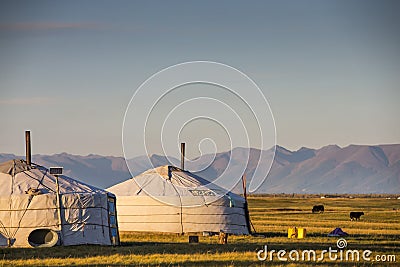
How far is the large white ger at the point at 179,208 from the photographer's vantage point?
3319 cm

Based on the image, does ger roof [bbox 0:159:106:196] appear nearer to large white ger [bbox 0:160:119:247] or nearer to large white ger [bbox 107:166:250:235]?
large white ger [bbox 0:160:119:247]

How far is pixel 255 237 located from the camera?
3188 centimetres

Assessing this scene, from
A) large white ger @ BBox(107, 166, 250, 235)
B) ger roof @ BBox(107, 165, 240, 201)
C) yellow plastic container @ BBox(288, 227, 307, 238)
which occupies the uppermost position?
ger roof @ BBox(107, 165, 240, 201)

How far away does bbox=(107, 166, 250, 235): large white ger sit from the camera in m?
33.2

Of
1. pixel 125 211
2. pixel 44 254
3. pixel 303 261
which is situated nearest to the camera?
pixel 303 261

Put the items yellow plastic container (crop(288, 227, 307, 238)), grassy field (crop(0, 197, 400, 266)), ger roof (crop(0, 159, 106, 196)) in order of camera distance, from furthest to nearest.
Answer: yellow plastic container (crop(288, 227, 307, 238)) < ger roof (crop(0, 159, 106, 196)) < grassy field (crop(0, 197, 400, 266))

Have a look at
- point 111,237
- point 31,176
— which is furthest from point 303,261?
point 31,176

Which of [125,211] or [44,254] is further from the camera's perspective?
[125,211]

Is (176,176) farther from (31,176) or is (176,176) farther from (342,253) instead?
(342,253)

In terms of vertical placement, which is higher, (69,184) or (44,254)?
(69,184)

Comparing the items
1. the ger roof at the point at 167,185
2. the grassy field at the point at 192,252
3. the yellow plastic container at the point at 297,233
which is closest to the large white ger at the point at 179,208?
the ger roof at the point at 167,185

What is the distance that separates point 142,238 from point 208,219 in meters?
2.78

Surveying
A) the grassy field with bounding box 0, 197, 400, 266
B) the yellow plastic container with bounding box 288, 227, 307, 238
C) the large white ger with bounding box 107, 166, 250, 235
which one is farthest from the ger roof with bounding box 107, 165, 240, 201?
the yellow plastic container with bounding box 288, 227, 307, 238

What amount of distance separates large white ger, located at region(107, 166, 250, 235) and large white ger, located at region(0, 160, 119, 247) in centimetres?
505
